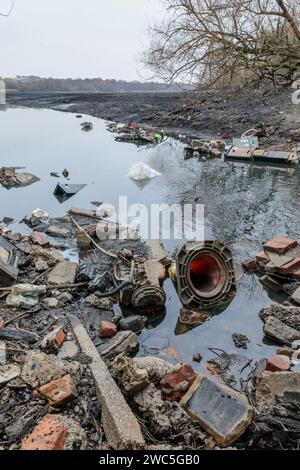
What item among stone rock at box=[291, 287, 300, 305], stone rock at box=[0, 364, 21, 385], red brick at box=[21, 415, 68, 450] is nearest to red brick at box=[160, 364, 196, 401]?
red brick at box=[21, 415, 68, 450]

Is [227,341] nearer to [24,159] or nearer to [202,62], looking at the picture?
[202,62]

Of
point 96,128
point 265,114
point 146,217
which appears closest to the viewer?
point 146,217

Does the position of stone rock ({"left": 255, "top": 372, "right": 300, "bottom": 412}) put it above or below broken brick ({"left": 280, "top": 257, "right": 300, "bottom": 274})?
below

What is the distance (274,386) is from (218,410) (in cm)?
59

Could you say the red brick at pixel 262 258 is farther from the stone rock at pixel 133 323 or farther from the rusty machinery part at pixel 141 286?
the stone rock at pixel 133 323

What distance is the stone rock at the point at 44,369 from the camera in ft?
10.3

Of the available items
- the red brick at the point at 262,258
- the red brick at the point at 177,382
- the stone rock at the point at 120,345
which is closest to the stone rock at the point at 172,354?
the stone rock at the point at 120,345

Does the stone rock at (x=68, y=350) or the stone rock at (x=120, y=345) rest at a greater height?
the stone rock at (x=68, y=350)

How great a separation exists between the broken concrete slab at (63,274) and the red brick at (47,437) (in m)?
→ 2.70

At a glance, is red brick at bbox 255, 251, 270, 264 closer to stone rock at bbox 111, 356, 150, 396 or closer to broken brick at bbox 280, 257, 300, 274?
broken brick at bbox 280, 257, 300, 274

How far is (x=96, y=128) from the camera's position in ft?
77.9

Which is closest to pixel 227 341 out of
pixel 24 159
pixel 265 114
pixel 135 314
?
pixel 135 314

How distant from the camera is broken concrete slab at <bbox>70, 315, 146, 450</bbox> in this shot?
8.40 ft
